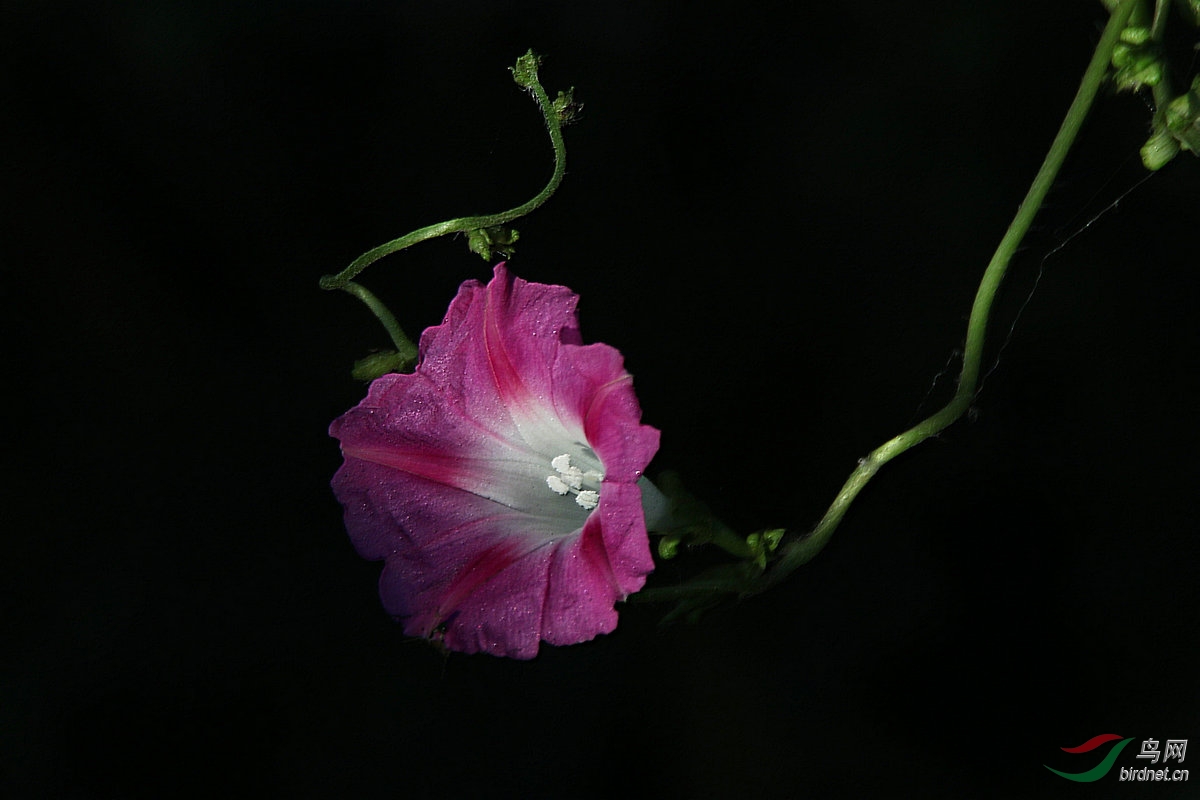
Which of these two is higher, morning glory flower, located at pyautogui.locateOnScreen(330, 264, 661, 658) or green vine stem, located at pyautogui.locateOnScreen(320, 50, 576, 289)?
green vine stem, located at pyautogui.locateOnScreen(320, 50, 576, 289)

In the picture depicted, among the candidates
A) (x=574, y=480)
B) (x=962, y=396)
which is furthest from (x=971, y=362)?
(x=574, y=480)

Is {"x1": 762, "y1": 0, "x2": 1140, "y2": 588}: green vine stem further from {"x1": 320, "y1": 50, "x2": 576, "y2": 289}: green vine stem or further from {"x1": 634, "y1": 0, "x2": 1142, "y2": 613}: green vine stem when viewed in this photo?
{"x1": 320, "y1": 50, "x2": 576, "y2": 289}: green vine stem

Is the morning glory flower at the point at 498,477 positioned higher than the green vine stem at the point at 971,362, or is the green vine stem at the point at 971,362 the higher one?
the green vine stem at the point at 971,362

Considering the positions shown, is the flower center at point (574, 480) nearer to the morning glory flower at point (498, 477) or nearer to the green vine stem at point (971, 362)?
the morning glory flower at point (498, 477)

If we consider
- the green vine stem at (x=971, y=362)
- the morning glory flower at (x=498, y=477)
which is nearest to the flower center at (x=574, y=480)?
the morning glory flower at (x=498, y=477)

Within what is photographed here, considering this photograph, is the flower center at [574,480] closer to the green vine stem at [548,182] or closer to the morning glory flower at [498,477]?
the morning glory flower at [498,477]

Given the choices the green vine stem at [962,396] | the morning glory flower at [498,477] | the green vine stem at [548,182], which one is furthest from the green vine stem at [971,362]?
the green vine stem at [548,182]

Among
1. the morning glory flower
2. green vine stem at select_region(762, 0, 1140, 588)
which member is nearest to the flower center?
the morning glory flower
